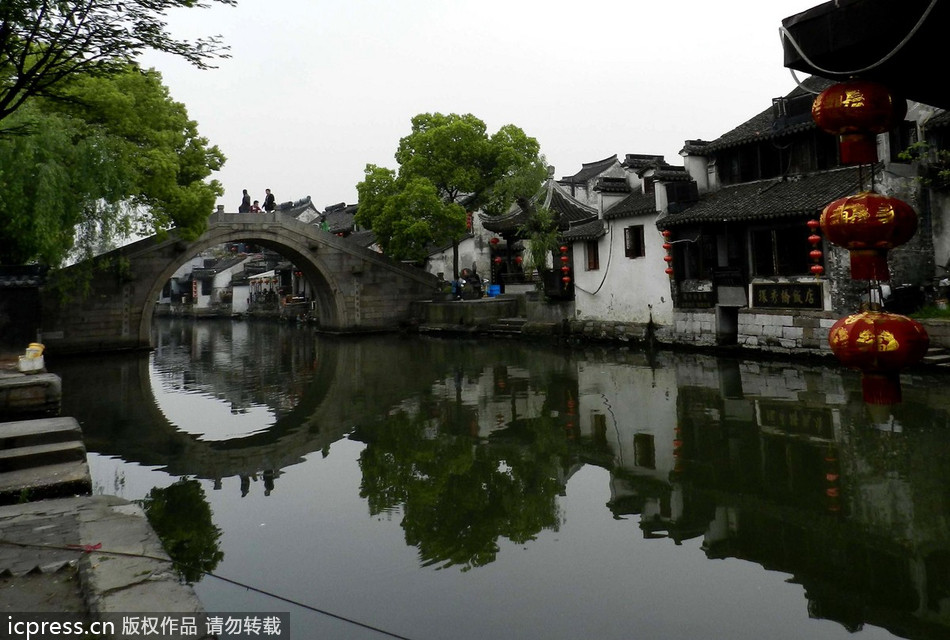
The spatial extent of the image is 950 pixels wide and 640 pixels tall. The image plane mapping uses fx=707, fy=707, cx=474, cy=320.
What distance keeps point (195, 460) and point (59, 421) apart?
1.66m

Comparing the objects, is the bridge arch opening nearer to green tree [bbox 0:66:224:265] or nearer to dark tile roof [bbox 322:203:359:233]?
green tree [bbox 0:66:224:265]

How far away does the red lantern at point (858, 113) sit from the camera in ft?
10.8

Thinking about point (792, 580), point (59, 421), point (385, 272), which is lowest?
point (792, 580)

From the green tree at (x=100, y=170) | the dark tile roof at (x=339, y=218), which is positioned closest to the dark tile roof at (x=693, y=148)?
the green tree at (x=100, y=170)

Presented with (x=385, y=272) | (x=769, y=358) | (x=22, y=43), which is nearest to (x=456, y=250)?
(x=385, y=272)

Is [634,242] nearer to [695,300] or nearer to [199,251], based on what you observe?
[695,300]

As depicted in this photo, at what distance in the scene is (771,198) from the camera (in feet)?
56.0

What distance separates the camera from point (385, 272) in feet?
103

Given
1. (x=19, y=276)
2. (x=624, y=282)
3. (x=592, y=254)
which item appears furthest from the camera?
(x=592, y=254)

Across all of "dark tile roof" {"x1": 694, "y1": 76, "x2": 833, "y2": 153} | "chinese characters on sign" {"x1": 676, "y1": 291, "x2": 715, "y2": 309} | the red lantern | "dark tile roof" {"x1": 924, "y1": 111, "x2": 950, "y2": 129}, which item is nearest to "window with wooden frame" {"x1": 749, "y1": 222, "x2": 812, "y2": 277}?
"chinese characters on sign" {"x1": 676, "y1": 291, "x2": 715, "y2": 309}

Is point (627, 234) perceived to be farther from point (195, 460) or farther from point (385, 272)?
point (195, 460)

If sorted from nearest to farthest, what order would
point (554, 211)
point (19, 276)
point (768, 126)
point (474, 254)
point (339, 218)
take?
point (19, 276), point (768, 126), point (554, 211), point (474, 254), point (339, 218)

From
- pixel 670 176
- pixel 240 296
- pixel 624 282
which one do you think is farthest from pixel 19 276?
pixel 240 296

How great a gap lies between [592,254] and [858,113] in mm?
20071
